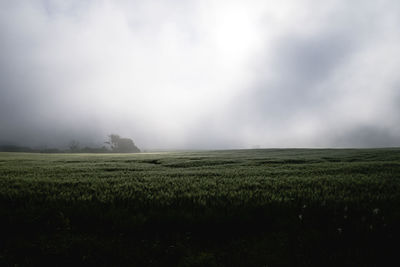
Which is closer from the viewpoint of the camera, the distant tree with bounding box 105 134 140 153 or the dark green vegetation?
the dark green vegetation

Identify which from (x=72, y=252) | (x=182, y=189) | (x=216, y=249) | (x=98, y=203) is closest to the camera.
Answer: (x=72, y=252)

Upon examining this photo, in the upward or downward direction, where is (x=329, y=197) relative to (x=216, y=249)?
upward

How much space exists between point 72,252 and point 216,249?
9.01 feet

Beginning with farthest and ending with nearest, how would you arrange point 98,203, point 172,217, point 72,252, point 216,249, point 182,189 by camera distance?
point 182,189
point 98,203
point 172,217
point 216,249
point 72,252

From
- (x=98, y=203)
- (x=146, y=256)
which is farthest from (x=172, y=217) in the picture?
(x=98, y=203)

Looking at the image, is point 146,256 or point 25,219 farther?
point 25,219

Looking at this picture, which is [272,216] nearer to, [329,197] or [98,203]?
[329,197]

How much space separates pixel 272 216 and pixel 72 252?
4.51m

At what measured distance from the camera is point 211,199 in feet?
18.1

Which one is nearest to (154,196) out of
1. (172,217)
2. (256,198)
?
(172,217)

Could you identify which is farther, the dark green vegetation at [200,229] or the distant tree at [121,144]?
the distant tree at [121,144]

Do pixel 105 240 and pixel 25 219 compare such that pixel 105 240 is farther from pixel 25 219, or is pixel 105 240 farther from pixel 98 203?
pixel 25 219

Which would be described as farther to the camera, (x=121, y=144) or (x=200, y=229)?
(x=121, y=144)

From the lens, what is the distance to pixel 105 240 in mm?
3590
